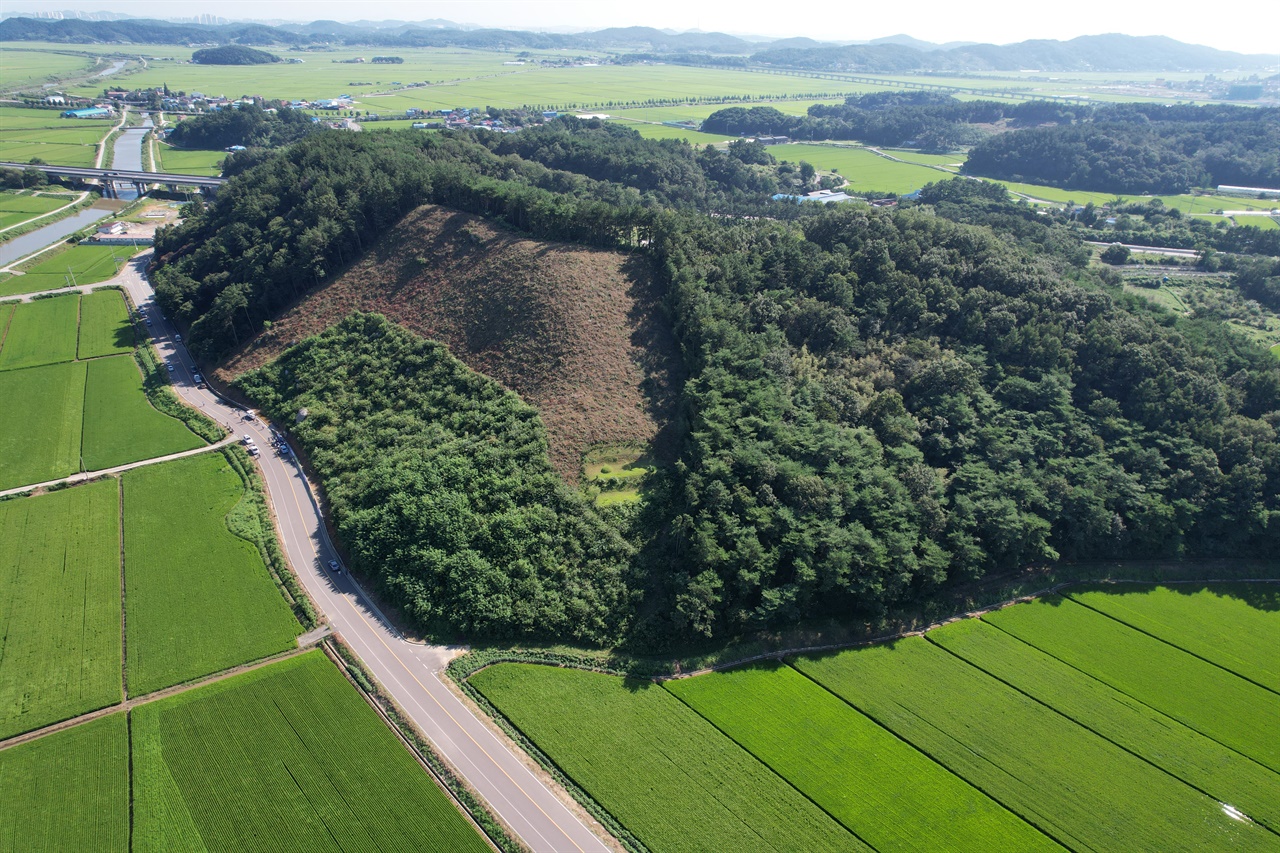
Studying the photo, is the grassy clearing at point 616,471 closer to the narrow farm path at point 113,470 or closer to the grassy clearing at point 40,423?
the narrow farm path at point 113,470

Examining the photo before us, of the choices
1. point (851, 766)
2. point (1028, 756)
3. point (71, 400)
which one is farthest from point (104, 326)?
point (1028, 756)

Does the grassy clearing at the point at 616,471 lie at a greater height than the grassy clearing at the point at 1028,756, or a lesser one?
greater

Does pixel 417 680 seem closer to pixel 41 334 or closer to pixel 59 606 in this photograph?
pixel 59 606

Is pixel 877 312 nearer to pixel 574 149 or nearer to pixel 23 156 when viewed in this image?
pixel 574 149

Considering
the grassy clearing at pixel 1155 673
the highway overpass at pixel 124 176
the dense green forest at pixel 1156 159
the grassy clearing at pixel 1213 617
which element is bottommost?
the grassy clearing at pixel 1155 673

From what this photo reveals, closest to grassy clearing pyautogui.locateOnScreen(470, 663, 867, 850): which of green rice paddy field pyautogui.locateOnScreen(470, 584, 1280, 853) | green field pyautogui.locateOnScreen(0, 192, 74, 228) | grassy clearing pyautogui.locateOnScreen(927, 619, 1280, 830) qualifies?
green rice paddy field pyautogui.locateOnScreen(470, 584, 1280, 853)

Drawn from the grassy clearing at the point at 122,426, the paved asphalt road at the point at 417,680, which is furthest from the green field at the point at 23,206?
the paved asphalt road at the point at 417,680

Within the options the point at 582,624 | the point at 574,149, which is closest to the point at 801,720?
the point at 582,624
